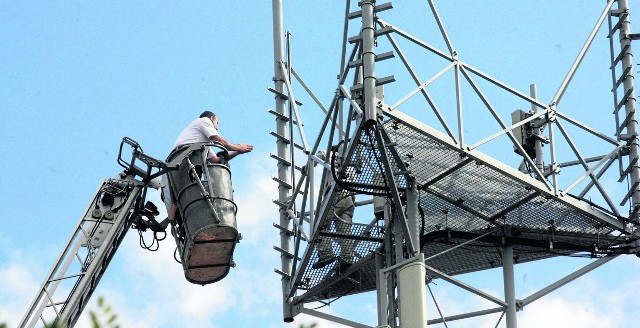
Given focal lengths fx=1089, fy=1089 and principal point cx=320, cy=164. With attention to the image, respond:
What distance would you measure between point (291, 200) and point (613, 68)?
277 inches

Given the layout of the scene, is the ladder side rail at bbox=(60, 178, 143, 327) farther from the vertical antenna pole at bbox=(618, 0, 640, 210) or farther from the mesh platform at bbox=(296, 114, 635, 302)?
the vertical antenna pole at bbox=(618, 0, 640, 210)

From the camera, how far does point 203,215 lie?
1797 centimetres

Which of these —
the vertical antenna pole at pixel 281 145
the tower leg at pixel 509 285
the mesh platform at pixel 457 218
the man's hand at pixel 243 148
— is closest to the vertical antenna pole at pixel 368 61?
the mesh platform at pixel 457 218

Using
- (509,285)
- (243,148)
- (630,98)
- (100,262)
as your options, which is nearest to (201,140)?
(243,148)

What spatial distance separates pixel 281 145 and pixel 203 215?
5804mm

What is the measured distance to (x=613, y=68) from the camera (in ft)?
72.2

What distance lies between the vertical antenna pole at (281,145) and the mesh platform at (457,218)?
0.52 metres

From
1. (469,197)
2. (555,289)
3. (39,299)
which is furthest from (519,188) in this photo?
(39,299)

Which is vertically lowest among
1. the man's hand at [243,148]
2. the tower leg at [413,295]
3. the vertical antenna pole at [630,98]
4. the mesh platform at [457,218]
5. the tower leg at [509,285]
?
the tower leg at [413,295]

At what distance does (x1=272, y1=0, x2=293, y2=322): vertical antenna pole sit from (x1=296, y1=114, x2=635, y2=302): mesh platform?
0.52 metres

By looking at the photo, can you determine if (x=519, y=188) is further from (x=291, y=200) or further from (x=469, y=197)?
(x=291, y=200)

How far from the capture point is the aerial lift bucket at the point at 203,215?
1795cm

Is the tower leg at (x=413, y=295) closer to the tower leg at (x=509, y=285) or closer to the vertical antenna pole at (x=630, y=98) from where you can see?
the tower leg at (x=509, y=285)

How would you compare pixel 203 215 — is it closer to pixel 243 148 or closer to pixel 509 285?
pixel 243 148
